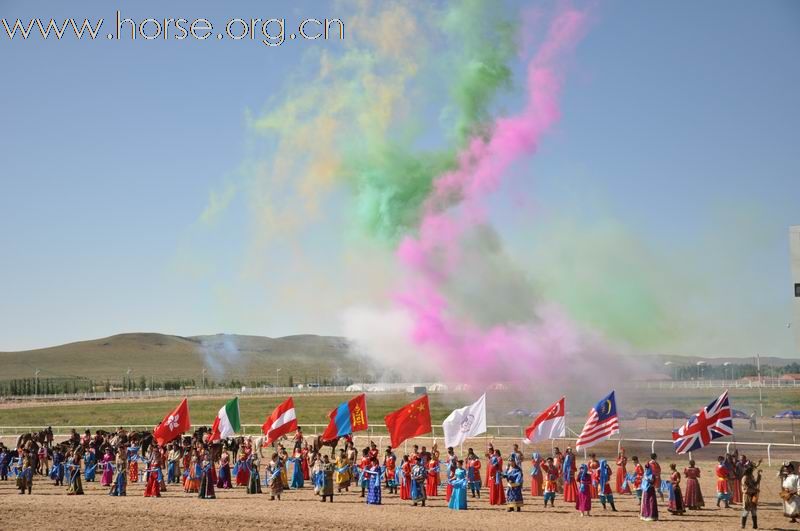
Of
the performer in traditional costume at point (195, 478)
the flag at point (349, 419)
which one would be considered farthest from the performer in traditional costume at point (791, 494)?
the performer in traditional costume at point (195, 478)

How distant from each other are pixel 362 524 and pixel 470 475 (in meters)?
6.43

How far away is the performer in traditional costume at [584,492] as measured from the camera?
25.0 m

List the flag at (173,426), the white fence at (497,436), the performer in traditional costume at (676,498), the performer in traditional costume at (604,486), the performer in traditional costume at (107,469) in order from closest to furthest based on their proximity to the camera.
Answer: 1. the performer in traditional costume at (676,498)
2. the performer in traditional costume at (604,486)
3. the flag at (173,426)
4. the performer in traditional costume at (107,469)
5. the white fence at (497,436)

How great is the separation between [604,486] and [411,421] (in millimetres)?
6759

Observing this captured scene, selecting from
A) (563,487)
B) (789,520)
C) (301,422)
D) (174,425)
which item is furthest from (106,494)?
(301,422)

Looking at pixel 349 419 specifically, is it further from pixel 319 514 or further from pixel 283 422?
pixel 319 514

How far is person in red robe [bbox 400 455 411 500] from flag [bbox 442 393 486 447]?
1.74 meters

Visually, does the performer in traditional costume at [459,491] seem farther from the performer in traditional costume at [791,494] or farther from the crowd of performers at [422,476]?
the performer in traditional costume at [791,494]

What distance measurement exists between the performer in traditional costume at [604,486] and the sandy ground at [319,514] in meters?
0.38

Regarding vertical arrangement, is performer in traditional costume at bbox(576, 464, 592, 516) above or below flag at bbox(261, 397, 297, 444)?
below

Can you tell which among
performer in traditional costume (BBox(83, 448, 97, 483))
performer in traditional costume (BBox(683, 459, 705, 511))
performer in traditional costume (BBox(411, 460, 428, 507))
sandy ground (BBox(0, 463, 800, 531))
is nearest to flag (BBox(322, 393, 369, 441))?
sandy ground (BBox(0, 463, 800, 531))

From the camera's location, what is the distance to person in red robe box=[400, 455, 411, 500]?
29.0 meters

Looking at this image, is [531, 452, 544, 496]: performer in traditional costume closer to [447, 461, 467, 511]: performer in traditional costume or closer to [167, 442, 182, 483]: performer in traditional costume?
[447, 461, 467, 511]: performer in traditional costume

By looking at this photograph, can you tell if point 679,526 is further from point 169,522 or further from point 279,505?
point 169,522
